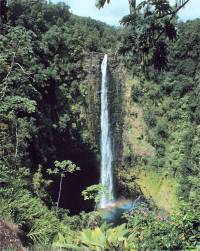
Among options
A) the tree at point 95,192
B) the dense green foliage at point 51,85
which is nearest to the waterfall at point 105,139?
the dense green foliage at point 51,85

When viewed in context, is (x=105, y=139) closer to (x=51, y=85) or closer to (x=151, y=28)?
(x=51, y=85)

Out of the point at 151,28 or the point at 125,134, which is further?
the point at 125,134

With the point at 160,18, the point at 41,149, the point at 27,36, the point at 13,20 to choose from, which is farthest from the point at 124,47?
the point at 13,20

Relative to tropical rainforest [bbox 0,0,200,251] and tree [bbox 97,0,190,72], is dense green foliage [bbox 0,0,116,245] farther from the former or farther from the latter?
tree [bbox 97,0,190,72]

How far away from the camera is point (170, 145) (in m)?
36.9

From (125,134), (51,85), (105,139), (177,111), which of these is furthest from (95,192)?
(177,111)

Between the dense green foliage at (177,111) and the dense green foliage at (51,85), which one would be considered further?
the dense green foliage at (177,111)

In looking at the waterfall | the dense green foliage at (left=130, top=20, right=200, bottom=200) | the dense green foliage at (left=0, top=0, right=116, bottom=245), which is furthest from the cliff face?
the dense green foliage at (left=0, top=0, right=116, bottom=245)

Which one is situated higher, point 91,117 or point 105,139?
point 91,117

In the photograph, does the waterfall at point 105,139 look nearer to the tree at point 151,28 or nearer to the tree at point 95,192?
the tree at point 95,192

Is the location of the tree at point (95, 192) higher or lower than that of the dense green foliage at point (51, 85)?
lower

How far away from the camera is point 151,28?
6125 millimetres

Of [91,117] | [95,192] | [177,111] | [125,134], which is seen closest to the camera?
[95,192]

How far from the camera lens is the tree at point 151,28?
6020mm
